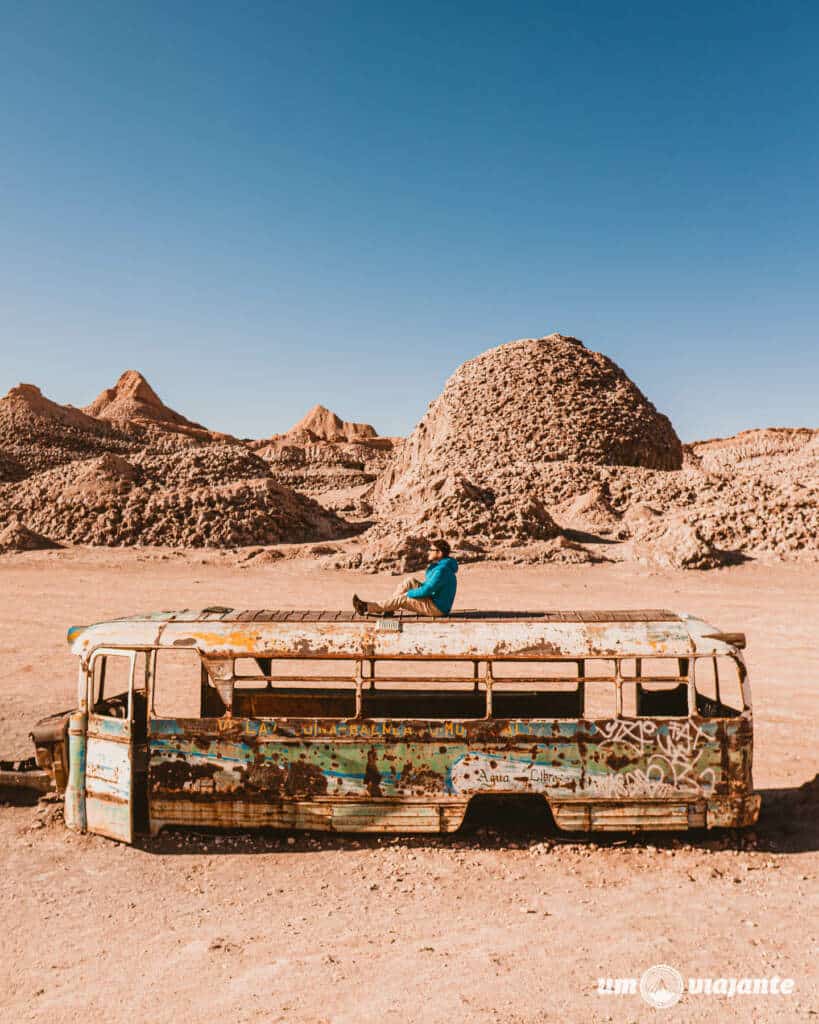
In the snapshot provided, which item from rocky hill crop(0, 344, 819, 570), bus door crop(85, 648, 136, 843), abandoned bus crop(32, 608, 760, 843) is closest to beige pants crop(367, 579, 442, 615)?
abandoned bus crop(32, 608, 760, 843)

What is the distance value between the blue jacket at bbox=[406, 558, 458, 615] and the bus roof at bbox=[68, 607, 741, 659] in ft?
2.70

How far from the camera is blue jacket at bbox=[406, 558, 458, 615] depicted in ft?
27.2

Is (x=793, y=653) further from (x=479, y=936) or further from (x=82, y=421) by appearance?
(x=82, y=421)

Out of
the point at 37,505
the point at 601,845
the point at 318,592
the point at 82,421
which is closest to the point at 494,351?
the point at 37,505

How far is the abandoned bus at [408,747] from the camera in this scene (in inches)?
274

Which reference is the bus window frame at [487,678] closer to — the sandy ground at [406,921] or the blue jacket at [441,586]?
the blue jacket at [441,586]

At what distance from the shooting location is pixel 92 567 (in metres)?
27.0

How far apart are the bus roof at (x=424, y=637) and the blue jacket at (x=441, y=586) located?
0.82 m

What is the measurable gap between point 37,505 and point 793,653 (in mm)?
30333

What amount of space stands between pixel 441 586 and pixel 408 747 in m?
1.93

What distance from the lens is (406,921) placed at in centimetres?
620

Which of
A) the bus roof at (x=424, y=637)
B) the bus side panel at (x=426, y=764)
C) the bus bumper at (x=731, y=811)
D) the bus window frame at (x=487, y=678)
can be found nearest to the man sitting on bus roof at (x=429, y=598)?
the bus roof at (x=424, y=637)

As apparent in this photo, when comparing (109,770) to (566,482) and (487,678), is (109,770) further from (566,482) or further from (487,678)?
(566,482)

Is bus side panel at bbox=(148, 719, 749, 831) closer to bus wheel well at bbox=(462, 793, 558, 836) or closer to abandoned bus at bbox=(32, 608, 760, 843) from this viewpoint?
abandoned bus at bbox=(32, 608, 760, 843)
